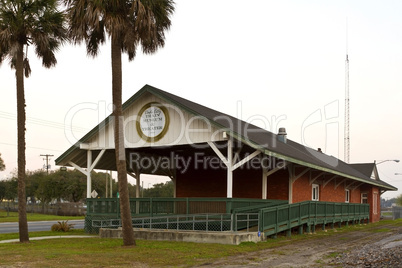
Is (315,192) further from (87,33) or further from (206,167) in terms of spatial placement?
(87,33)

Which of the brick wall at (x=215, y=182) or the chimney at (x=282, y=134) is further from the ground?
the chimney at (x=282, y=134)

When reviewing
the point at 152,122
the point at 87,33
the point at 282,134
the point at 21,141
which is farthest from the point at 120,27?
the point at 282,134

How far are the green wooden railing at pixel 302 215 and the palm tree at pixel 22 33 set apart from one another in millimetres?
10268

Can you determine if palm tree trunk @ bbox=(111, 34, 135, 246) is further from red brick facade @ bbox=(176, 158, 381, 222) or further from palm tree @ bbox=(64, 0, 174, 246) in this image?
red brick facade @ bbox=(176, 158, 381, 222)

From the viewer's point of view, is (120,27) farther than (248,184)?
No

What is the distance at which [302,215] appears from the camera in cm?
2342

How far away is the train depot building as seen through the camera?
66.3 ft

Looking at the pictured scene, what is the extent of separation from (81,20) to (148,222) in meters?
10.3

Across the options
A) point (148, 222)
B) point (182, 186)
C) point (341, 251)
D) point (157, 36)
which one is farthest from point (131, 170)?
point (341, 251)

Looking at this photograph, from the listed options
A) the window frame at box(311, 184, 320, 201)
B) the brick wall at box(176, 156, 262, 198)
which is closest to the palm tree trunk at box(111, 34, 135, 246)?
the brick wall at box(176, 156, 262, 198)

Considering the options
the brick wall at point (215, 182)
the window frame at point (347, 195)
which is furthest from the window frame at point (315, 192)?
the window frame at point (347, 195)

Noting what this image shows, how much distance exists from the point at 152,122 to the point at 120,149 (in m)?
5.01

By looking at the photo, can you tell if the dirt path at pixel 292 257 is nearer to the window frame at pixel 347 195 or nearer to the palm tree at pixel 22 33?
the palm tree at pixel 22 33

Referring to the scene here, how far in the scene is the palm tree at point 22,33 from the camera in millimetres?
19281
